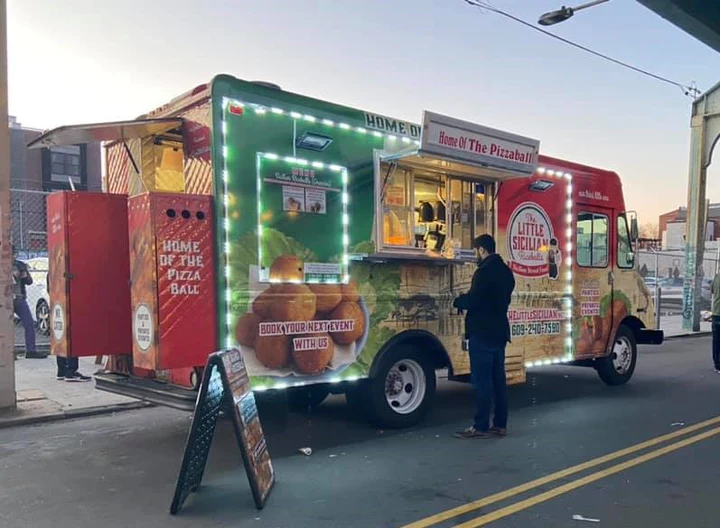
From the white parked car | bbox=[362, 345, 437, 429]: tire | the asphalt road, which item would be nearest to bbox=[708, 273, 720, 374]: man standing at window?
the asphalt road

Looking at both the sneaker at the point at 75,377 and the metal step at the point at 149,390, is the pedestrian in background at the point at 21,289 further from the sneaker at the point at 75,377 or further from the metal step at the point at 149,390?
the metal step at the point at 149,390

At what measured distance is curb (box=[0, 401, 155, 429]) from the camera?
737 cm

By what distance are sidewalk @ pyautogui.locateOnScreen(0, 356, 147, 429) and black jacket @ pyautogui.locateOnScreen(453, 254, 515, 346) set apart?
4.55 meters

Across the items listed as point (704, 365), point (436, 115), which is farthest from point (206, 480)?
point (704, 365)

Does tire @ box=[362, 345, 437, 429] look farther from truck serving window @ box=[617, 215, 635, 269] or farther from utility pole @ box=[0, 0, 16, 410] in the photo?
utility pole @ box=[0, 0, 16, 410]

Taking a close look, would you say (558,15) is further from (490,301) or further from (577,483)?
(577,483)

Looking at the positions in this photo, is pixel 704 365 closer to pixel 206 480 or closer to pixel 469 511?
pixel 469 511

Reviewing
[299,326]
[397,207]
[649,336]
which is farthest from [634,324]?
[299,326]

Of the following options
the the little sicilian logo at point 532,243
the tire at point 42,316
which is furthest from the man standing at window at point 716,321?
the tire at point 42,316

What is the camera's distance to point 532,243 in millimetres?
8320

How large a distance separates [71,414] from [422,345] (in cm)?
428

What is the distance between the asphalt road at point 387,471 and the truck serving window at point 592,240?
206 centimetres

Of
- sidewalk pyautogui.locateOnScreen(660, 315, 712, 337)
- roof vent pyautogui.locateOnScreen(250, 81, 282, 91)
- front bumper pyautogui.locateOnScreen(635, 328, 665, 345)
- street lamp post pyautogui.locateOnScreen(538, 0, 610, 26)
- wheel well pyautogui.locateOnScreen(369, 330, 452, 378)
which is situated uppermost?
street lamp post pyautogui.locateOnScreen(538, 0, 610, 26)

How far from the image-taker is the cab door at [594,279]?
8.99 m
